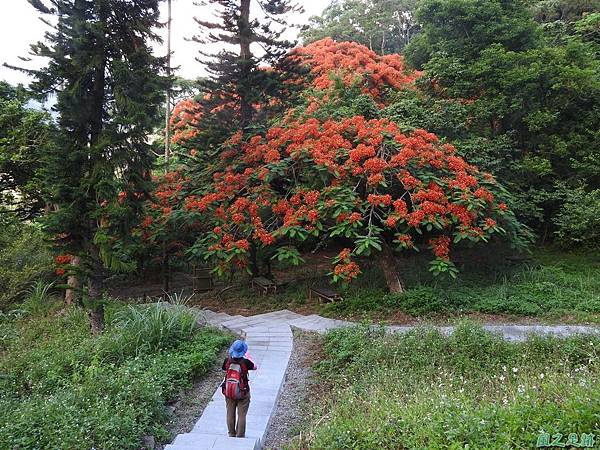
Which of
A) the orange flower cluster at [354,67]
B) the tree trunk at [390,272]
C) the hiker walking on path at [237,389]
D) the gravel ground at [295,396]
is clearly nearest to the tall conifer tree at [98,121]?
the gravel ground at [295,396]

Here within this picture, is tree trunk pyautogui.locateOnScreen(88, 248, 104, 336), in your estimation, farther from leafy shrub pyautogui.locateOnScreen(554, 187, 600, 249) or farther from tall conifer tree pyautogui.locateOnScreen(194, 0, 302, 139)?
leafy shrub pyautogui.locateOnScreen(554, 187, 600, 249)

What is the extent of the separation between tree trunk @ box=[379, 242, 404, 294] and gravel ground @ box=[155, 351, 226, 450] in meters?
3.95

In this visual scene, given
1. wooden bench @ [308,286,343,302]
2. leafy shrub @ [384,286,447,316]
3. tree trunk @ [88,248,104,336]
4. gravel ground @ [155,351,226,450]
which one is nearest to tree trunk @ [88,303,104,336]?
tree trunk @ [88,248,104,336]

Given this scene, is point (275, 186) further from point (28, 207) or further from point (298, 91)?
point (28, 207)

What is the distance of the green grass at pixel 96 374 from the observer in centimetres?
340

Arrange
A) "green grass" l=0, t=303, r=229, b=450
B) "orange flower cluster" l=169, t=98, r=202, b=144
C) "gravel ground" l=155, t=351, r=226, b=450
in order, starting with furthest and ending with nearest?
1. "orange flower cluster" l=169, t=98, r=202, b=144
2. "gravel ground" l=155, t=351, r=226, b=450
3. "green grass" l=0, t=303, r=229, b=450

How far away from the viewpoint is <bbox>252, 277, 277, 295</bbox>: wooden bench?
9.38 metres

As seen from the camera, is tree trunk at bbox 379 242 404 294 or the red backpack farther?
tree trunk at bbox 379 242 404 294

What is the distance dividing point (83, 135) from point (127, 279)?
6.15 m

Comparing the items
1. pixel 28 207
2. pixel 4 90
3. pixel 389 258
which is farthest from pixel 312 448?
pixel 4 90

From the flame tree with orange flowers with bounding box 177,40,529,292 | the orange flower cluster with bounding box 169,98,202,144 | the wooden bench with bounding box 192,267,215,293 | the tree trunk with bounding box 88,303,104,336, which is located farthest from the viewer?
the orange flower cluster with bounding box 169,98,202,144

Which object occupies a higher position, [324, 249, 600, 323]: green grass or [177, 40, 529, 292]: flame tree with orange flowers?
[177, 40, 529, 292]: flame tree with orange flowers

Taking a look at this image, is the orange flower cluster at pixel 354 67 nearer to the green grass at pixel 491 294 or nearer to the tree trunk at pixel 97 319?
the green grass at pixel 491 294

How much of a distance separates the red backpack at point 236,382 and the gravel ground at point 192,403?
31.7 inches
